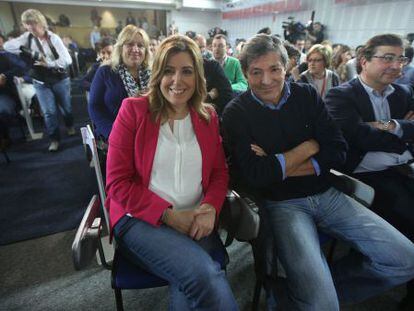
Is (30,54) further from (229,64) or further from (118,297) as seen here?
(118,297)

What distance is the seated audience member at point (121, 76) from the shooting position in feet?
6.75

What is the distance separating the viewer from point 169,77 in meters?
1.23

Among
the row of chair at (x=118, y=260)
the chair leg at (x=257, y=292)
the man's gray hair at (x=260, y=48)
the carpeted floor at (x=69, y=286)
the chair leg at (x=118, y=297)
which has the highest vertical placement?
the man's gray hair at (x=260, y=48)

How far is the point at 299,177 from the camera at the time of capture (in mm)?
1388

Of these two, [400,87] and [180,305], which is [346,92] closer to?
[400,87]

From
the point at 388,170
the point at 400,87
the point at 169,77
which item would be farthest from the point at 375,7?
the point at 169,77

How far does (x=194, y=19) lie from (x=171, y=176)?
13891 mm

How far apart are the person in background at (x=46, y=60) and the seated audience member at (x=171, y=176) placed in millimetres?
2720

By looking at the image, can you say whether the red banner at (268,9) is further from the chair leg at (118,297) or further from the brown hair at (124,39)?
the chair leg at (118,297)

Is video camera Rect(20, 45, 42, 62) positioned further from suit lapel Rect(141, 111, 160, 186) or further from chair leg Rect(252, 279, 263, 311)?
chair leg Rect(252, 279, 263, 311)

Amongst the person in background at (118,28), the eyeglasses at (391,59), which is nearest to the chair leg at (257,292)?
the eyeglasses at (391,59)

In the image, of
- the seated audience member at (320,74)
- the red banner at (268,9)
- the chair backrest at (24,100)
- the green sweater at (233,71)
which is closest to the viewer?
the seated audience member at (320,74)

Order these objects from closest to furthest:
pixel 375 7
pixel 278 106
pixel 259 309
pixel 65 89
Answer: pixel 278 106
pixel 259 309
pixel 65 89
pixel 375 7

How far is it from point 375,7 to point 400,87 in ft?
18.4
